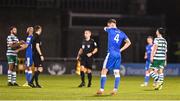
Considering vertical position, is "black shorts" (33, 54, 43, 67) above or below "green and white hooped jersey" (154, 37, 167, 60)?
below

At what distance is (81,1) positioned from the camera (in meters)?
47.1

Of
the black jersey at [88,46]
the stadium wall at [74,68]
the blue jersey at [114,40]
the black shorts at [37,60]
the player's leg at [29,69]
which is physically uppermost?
the blue jersey at [114,40]

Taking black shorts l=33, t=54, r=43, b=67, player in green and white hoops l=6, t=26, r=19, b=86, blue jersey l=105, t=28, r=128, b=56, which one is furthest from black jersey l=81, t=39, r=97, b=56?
blue jersey l=105, t=28, r=128, b=56

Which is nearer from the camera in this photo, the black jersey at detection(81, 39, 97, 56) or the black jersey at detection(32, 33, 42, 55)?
the black jersey at detection(32, 33, 42, 55)

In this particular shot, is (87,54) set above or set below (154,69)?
above

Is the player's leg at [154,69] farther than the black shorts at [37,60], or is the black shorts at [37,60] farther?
the black shorts at [37,60]

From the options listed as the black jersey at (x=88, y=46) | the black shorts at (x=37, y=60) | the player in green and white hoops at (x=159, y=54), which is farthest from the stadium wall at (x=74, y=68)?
the player in green and white hoops at (x=159, y=54)

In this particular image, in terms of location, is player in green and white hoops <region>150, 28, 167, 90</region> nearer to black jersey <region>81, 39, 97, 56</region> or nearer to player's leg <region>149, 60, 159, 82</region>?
player's leg <region>149, 60, 159, 82</region>

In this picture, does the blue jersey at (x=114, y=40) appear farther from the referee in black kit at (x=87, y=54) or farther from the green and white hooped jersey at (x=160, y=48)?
the referee in black kit at (x=87, y=54)

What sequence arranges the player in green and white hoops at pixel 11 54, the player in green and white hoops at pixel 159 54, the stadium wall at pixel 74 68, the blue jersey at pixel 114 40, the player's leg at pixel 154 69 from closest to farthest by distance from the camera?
the blue jersey at pixel 114 40 < the player in green and white hoops at pixel 159 54 < the player's leg at pixel 154 69 < the player in green and white hoops at pixel 11 54 < the stadium wall at pixel 74 68

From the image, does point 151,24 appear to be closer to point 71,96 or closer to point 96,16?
point 96,16

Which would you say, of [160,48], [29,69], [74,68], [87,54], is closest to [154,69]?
[160,48]

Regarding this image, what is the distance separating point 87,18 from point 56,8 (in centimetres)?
229

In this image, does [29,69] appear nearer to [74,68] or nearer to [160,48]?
[160,48]
